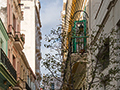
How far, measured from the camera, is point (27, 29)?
50281mm

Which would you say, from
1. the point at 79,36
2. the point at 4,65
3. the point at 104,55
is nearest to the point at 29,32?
the point at 4,65

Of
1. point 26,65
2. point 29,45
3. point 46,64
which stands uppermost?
point 29,45

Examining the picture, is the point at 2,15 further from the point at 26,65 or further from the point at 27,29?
the point at 27,29

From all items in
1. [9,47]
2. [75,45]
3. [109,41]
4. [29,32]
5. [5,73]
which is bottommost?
[109,41]

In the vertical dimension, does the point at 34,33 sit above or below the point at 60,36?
above

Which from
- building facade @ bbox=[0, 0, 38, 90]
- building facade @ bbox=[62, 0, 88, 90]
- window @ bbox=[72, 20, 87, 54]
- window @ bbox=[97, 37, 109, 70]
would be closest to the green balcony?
building facade @ bbox=[0, 0, 38, 90]

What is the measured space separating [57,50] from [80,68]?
9.17 metres

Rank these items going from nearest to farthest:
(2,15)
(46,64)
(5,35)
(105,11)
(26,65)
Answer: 1. (46,64)
2. (105,11)
3. (5,35)
4. (2,15)
5. (26,65)

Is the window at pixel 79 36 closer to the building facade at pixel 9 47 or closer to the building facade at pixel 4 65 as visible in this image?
the building facade at pixel 4 65

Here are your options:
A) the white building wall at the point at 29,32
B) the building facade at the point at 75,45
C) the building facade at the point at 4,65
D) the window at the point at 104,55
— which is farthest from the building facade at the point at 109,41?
the white building wall at the point at 29,32

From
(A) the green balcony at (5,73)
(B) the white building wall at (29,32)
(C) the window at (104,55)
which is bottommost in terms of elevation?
(C) the window at (104,55)

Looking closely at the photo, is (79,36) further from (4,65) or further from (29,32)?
(29,32)

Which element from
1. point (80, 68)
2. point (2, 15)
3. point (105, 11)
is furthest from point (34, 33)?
point (105, 11)

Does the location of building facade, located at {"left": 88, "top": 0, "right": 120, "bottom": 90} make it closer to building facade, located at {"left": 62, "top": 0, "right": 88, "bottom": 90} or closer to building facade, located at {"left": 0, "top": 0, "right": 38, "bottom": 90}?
building facade, located at {"left": 62, "top": 0, "right": 88, "bottom": 90}
